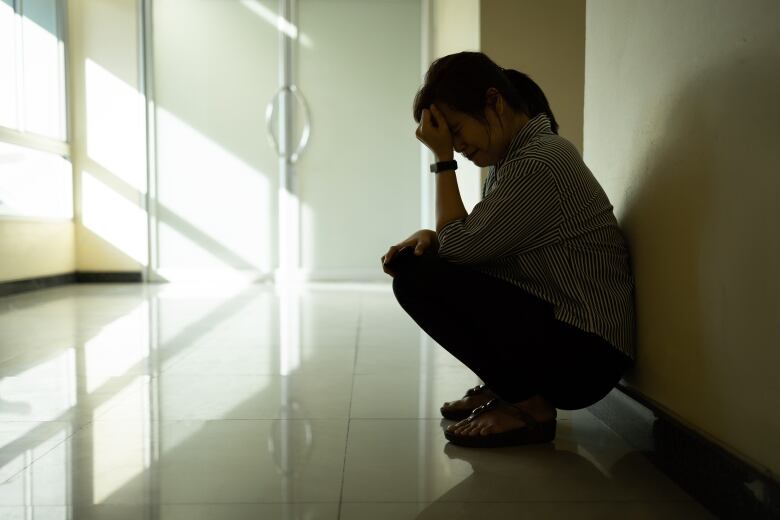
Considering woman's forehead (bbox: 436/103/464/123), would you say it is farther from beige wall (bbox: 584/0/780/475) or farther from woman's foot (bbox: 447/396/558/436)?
woman's foot (bbox: 447/396/558/436)

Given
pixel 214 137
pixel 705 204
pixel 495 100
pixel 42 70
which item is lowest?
pixel 705 204

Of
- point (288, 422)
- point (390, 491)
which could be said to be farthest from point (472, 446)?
point (288, 422)

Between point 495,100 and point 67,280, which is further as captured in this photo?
point 67,280

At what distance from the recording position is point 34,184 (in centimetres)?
472

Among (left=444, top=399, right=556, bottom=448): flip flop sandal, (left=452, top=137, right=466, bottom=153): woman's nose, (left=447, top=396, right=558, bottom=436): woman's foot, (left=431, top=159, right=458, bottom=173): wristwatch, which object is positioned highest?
(left=452, top=137, right=466, bottom=153): woman's nose

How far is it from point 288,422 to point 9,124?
11.9ft

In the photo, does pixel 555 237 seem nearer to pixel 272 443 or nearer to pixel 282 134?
pixel 272 443

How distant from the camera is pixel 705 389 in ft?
3.84

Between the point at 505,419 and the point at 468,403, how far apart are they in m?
0.20

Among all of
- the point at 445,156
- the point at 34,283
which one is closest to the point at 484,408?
the point at 445,156

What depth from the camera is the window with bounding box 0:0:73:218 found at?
4406mm

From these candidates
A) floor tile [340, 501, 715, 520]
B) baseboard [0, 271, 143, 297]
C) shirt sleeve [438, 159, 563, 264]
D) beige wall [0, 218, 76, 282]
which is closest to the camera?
floor tile [340, 501, 715, 520]

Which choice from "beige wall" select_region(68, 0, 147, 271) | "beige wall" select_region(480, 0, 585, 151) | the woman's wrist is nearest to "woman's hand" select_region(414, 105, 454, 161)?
the woman's wrist

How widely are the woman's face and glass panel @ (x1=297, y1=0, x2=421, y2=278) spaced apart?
411 centimetres
